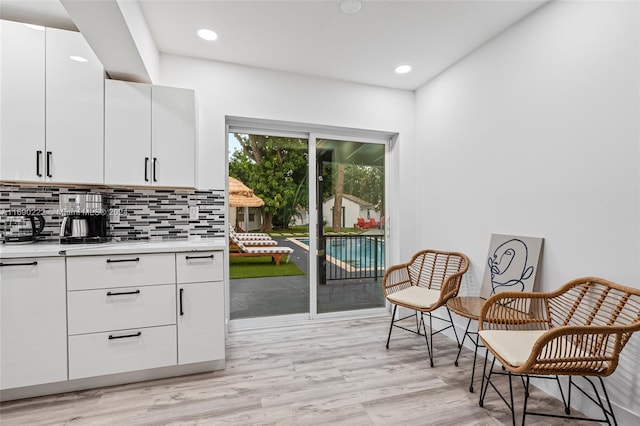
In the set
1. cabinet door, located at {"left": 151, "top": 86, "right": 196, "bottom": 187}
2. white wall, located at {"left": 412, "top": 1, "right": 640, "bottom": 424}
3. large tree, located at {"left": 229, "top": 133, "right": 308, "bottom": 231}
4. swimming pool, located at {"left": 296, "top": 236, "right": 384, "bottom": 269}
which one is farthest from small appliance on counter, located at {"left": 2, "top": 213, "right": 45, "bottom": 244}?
white wall, located at {"left": 412, "top": 1, "right": 640, "bottom": 424}

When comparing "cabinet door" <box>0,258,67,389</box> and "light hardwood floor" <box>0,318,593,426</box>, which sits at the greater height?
"cabinet door" <box>0,258,67,389</box>

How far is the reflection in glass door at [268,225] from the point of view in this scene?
320 cm

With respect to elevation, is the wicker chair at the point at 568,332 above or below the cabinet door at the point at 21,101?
below

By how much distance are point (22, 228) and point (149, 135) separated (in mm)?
1246

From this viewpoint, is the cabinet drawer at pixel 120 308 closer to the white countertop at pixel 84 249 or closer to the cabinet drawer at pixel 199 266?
the cabinet drawer at pixel 199 266

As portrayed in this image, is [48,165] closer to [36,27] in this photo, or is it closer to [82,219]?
[82,219]

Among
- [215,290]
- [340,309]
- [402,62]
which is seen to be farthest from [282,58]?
[340,309]

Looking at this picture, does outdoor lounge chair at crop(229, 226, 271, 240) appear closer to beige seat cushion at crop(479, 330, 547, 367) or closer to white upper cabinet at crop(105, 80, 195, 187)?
white upper cabinet at crop(105, 80, 195, 187)

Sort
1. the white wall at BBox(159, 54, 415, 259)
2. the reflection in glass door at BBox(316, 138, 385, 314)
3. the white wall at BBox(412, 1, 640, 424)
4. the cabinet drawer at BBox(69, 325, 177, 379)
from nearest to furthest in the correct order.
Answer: the white wall at BBox(412, 1, 640, 424) → the cabinet drawer at BBox(69, 325, 177, 379) → the white wall at BBox(159, 54, 415, 259) → the reflection in glass door at BBox(316, 138, 385, 314)

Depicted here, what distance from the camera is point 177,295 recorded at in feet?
7.34

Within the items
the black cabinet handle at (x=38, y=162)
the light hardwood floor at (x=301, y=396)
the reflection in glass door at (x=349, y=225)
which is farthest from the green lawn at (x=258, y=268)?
the black cabinet handle at (x=38, y=162)

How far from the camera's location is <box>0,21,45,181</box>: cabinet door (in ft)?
6.95

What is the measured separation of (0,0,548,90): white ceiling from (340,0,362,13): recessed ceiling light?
34 mm

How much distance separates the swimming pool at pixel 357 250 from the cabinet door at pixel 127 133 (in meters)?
2.00
